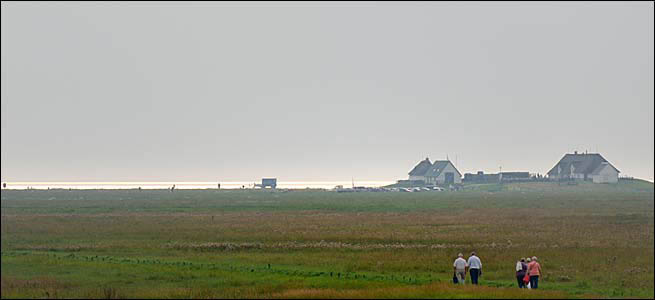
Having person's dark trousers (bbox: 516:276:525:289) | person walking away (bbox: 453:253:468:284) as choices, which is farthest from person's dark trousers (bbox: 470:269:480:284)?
person's dark trousers (bbox: 516:276:525:289)

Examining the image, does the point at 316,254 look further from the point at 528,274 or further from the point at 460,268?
the point at 528,274

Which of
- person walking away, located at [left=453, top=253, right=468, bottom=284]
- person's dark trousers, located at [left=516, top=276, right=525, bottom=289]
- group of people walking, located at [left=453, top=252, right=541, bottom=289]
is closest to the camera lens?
group of people walking, located at [left=453, top=252, right=541, bottom=289]

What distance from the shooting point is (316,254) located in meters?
64.3

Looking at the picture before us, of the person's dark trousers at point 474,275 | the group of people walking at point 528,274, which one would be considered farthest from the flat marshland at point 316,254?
the group of people walking at point 528,274

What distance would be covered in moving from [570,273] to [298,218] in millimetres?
58560

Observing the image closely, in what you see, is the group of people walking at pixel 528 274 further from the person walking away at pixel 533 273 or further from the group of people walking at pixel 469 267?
the group of people walking at pixel 469 267

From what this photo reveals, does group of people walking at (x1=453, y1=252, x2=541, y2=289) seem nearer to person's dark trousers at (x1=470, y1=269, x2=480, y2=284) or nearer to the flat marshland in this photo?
person's dark trousers at (x1=470, y1=269, x2=480, y2=284)

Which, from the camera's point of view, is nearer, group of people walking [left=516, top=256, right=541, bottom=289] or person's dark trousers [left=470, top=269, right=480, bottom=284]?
group of people walking [left=516, top=256, right=541, bottom=289]

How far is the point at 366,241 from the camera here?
75.5m

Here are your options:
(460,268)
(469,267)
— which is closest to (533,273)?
(469,267)

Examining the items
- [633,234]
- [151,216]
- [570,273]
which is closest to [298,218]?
[151,216]

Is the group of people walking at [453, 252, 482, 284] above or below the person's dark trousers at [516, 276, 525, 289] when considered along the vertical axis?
above

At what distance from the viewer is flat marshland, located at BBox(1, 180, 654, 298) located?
44.9m

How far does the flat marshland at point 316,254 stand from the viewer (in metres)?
44.9
